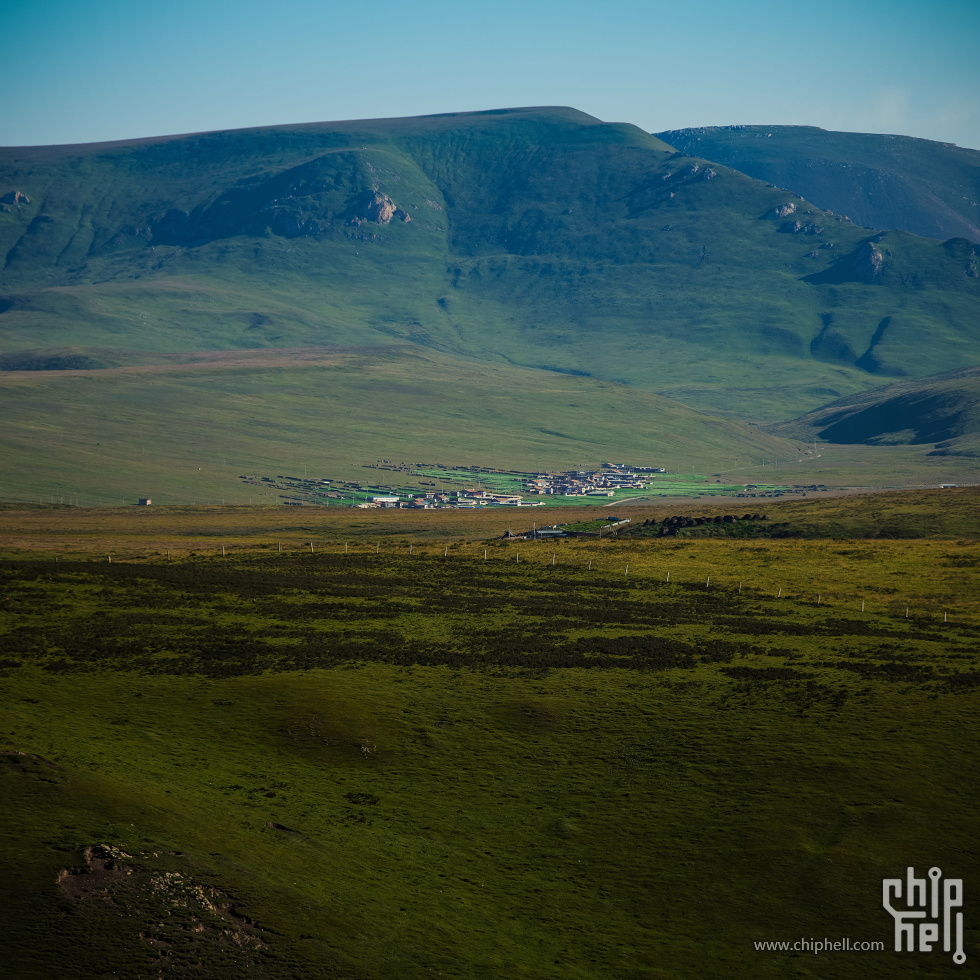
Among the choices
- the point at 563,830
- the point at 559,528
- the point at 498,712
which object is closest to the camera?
the point at 563,830

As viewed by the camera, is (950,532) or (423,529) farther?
(423,529)

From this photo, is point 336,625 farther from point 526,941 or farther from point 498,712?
point 526,941

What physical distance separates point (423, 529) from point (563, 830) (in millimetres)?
127910

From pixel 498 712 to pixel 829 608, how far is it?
39.1 m

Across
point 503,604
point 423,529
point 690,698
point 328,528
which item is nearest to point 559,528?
point 423,529

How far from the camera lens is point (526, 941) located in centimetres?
3972

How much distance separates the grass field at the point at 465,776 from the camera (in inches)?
1508

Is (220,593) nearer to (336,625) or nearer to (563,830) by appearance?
(336,625)

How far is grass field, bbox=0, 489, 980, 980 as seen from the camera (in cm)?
3831

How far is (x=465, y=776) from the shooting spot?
51750 mm

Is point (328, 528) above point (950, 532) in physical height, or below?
below

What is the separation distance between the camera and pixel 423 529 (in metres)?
174

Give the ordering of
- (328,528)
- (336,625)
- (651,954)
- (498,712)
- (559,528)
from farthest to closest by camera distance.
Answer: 1. (328,528)
2. (559,528)
3. (336,625)
4. (498,712)
5. (651,954)

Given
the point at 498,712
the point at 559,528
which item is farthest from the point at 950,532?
the point at 498,712
